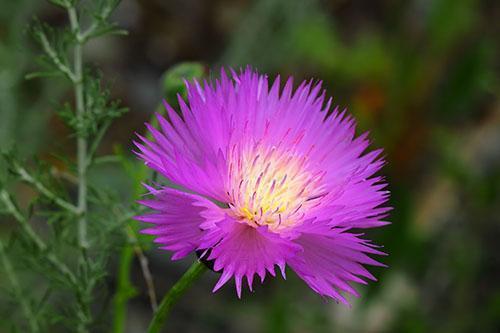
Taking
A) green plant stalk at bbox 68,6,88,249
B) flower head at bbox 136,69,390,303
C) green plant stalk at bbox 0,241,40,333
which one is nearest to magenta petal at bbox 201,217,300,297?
flower head at bbox 136,69,390,303

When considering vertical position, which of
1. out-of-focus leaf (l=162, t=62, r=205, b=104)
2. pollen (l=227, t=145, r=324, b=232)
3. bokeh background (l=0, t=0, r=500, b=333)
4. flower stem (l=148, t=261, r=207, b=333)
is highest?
pollen (l=227, t=145, r=324, b=232)

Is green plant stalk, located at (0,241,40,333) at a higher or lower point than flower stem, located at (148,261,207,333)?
lower

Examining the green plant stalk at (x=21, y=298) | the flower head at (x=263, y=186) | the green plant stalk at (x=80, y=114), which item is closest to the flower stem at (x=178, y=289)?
the flower head at (x=263, y=186)

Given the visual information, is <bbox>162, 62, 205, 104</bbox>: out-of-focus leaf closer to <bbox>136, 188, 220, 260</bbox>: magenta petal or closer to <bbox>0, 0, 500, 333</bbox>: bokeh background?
<bbox>136, 188, 220, 260</bbox>: magenta petal

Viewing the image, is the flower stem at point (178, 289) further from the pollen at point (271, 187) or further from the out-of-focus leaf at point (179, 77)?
the out-of-focus leaf at point (179, 77)

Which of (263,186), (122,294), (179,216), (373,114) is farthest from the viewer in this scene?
(373,114)

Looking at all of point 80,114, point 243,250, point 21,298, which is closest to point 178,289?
point 243,250

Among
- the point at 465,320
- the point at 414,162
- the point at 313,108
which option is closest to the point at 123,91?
the point at 414,162

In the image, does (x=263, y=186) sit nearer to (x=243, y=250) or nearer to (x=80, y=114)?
(x=243, y=250)
